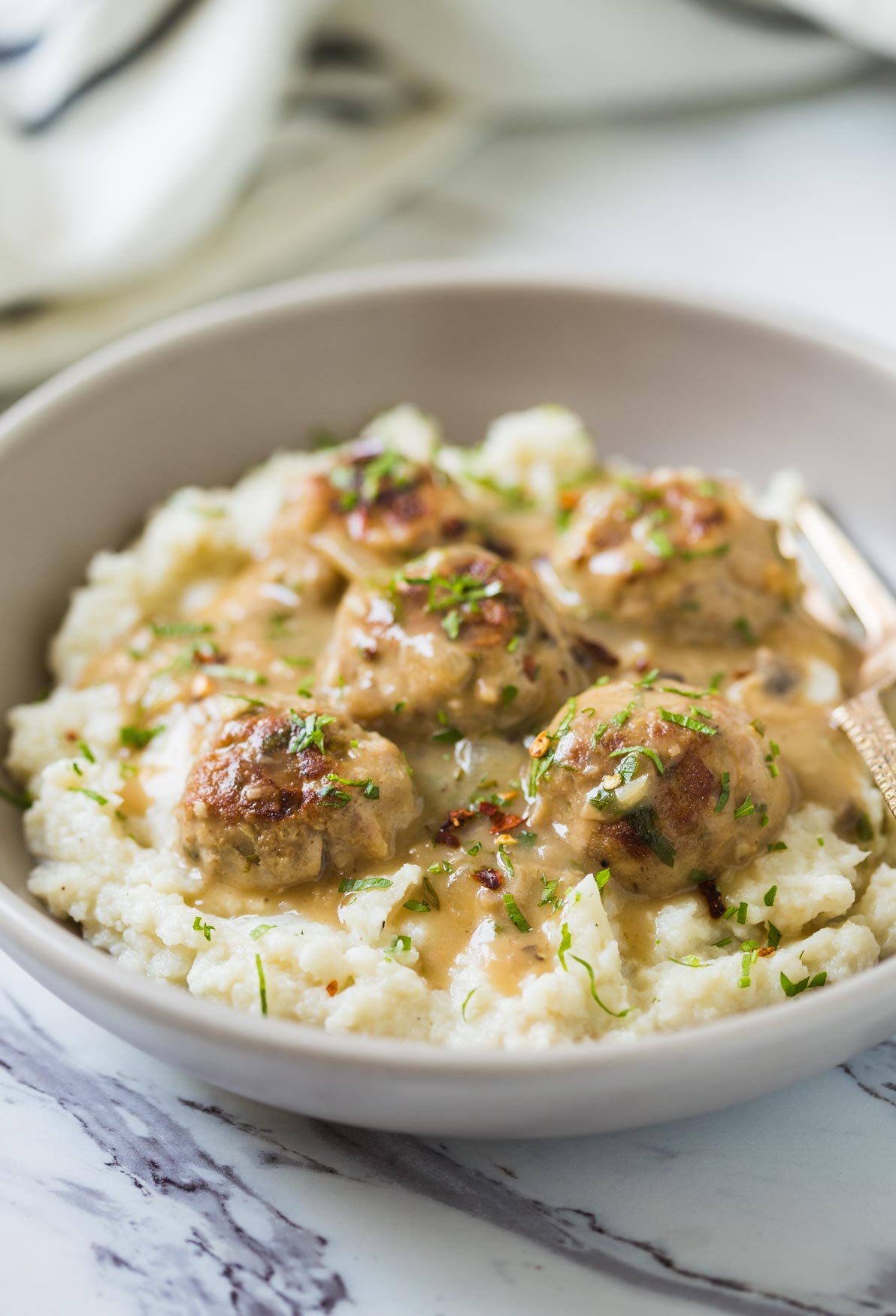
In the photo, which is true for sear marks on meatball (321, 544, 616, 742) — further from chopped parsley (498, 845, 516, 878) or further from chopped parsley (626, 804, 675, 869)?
chopped parsley (626, 804, 675, 869)

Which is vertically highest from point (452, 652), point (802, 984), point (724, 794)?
point (452, 652)

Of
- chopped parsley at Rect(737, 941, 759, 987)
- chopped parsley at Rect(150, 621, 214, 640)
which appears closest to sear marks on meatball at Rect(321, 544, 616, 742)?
chopped parsley at Rect(150, 621, 214, 640)

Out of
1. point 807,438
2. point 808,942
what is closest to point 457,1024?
point 808,942

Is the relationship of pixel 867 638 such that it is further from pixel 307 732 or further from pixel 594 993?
pixel 307 732

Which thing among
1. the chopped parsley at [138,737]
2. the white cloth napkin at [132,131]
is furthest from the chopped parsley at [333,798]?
the white cloth napkin at [132,131]

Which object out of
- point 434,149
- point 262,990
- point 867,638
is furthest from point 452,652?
point 434,149

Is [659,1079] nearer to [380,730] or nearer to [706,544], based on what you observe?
[380,730]
